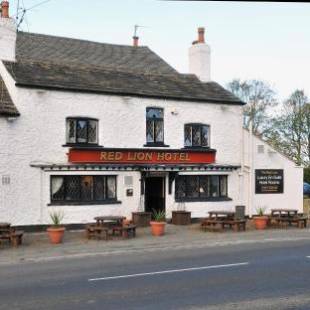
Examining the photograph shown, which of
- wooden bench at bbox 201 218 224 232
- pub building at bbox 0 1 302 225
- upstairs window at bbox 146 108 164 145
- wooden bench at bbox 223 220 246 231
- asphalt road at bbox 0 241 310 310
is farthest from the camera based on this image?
upstairs window at bbox 146 108 164 145

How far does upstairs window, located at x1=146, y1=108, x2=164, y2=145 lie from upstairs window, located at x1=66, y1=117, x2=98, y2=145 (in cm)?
247

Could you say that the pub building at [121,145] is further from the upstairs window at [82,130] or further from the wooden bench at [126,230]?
the wooden bench at [126,230]

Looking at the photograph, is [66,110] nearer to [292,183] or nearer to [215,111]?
[215,111]

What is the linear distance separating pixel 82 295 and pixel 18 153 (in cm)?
1098

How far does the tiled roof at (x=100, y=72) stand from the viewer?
1919cm

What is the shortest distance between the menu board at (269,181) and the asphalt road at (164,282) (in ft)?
33.4

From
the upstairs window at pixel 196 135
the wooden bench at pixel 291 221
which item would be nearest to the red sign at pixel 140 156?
the upstairs window at pixel 196 135

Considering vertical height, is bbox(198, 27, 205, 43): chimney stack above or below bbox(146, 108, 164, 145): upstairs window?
above

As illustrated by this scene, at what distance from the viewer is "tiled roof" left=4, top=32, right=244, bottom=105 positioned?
1919 centimetres

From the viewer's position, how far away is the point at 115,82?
68.2 ft

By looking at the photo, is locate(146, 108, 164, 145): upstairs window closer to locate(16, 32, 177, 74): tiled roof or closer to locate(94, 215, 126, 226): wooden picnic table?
locate(94, 215, 126, 226): wooden picnic table

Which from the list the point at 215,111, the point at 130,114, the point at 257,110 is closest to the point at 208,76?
the point at 215,111

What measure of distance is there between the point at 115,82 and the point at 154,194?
17.7 feet

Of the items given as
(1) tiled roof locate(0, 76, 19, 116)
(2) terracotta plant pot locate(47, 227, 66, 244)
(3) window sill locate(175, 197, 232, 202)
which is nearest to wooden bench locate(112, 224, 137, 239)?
(2) terracotta plant pot locate(47, 227, 66, 244)
